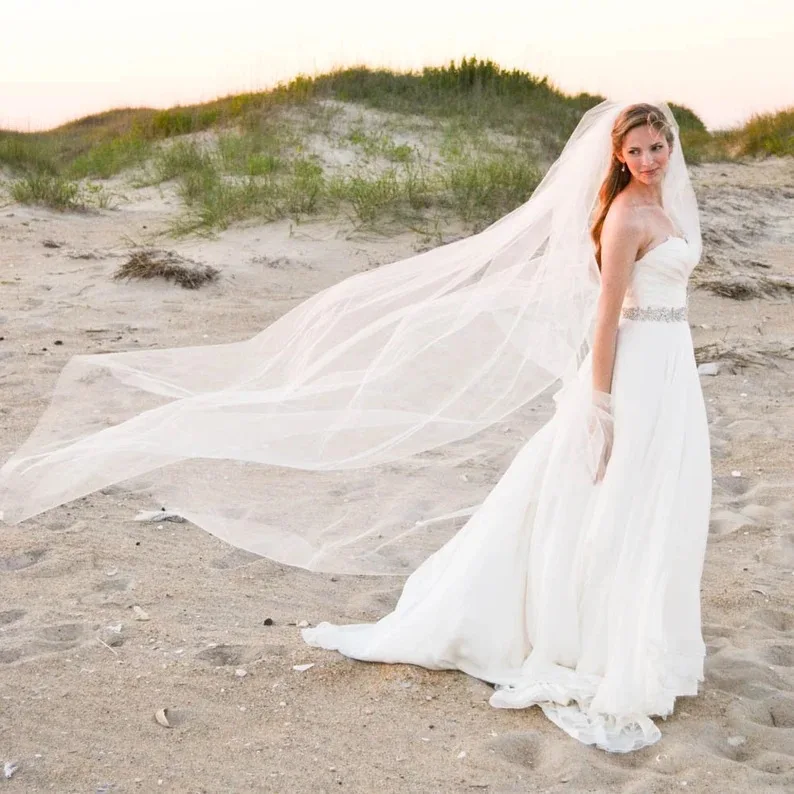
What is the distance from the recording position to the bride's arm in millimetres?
3479

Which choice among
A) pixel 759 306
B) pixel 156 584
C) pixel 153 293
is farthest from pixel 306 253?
pixel 156 584

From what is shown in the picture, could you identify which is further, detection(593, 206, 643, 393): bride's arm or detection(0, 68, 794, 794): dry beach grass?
detection(593, 206, 643, 393): bride's arm

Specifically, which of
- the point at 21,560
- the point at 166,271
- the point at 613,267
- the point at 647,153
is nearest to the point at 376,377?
the point at 613,267

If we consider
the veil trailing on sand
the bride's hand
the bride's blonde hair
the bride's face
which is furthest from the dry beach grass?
the bride's face

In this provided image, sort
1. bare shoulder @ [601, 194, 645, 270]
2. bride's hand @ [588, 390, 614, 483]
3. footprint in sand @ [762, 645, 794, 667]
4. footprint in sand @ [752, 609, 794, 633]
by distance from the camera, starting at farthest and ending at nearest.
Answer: footprint in sand @ [752, 609, 794, 633]
footprint in sand @ [762, 645, 794, 667]
bride's hand @ [588, 390, 614, 483]
bare shoulder @ [601, 194, 645, 270]

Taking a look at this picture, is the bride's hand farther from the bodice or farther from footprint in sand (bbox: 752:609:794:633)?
footprint in sand (bbox: 752:609:794:633)

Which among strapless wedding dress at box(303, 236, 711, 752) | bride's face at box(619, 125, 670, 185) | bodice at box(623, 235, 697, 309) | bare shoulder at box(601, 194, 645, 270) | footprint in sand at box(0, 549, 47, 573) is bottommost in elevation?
footprint in sand at box(0, 549, 47, 573)

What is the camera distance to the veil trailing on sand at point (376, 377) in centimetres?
388

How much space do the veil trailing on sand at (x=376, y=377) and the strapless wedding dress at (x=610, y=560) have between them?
0.33 m

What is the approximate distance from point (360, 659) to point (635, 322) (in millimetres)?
1544

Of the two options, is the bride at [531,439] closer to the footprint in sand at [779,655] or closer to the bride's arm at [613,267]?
the bride's arm at [613,267]

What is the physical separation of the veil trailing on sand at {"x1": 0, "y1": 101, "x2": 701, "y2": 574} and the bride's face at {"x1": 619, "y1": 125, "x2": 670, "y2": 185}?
0.44ft

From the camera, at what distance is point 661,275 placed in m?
3.54

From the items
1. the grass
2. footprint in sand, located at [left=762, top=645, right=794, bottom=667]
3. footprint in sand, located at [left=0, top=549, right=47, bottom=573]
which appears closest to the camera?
footprint in sand, located at [left=762, top=645, right=794, bottom=667]
